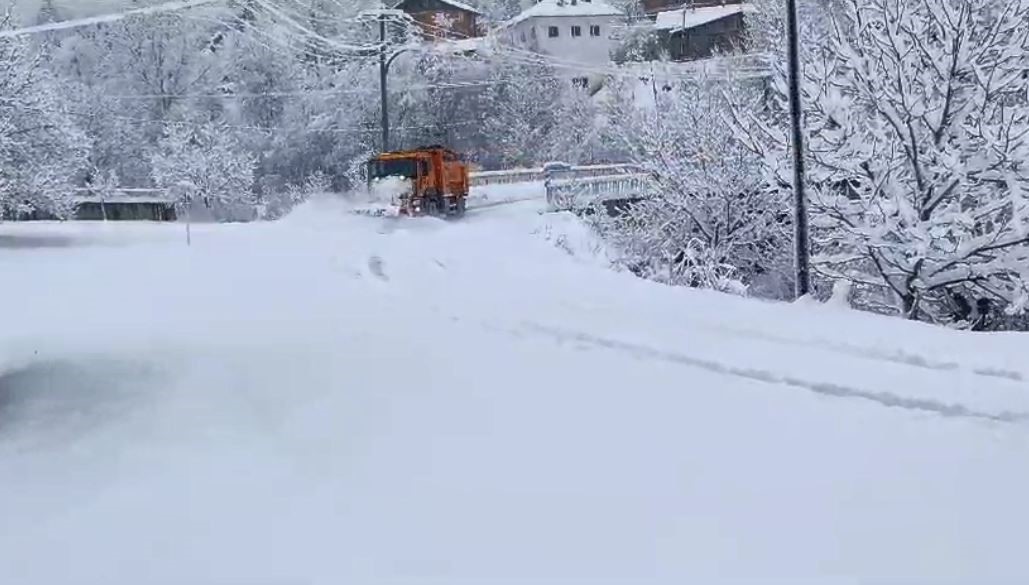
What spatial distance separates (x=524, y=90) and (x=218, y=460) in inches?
2118

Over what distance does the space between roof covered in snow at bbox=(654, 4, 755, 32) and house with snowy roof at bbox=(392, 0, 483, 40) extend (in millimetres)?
13775

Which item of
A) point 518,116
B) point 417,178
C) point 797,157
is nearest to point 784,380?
point 797,157

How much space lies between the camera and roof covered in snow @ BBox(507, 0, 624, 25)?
81500mm

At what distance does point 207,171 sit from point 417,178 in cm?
1722

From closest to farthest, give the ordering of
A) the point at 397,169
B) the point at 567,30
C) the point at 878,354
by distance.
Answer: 1. the point at 878,354
2. the point at 397,169
3. the point at 567,30

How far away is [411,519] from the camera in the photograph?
6617 millimetres

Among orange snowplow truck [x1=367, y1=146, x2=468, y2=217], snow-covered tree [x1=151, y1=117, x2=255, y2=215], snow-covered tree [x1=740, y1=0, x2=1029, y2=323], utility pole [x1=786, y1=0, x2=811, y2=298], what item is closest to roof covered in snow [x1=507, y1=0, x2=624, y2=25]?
snow-covered tree [x1=151, y1=117, x2=255, y2=215]

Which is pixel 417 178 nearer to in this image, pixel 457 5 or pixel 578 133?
pixel 578 133

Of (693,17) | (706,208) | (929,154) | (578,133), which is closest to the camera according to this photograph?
(929,154)

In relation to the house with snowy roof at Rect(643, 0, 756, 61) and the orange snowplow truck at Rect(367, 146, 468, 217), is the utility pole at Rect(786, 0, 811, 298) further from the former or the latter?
the house with snowy roof at Rect(643, 0, 756, 61)

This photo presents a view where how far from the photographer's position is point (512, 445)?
26.2 ft

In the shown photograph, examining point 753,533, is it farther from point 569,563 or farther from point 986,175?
point 986,175

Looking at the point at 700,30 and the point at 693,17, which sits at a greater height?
the point at 693,17

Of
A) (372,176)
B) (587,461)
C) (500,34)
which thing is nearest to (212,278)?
(587,461)
